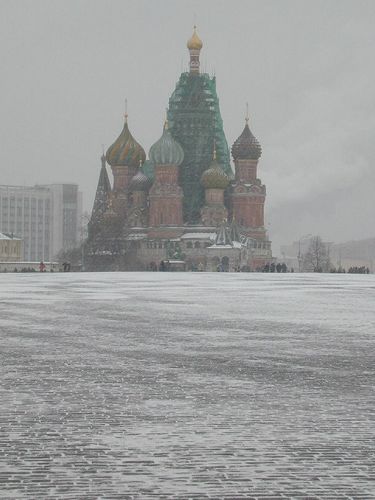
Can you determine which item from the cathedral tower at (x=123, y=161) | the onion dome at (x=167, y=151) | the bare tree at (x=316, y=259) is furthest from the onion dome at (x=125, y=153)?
the bare tree at (x=316, y=259)

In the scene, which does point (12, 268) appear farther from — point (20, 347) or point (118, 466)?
point (118, 466)

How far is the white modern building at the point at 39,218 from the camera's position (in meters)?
188

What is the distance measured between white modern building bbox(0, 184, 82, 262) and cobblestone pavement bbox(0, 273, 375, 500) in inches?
6894

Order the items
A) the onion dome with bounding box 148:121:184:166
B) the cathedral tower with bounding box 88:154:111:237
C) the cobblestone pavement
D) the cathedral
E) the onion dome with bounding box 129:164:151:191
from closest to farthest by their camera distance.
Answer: the cobblestone pavement → the cathedral → the onion dome with bounding box 148:121:184:166 → the onion dome with bounding box 129:164:151:191 → the cathedral tower with bounding box 88:154:111:237

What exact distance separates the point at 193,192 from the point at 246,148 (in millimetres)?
8907

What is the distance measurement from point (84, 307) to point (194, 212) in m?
103

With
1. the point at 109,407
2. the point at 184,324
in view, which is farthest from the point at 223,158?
the point at 109,407

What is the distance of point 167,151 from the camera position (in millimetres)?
120750

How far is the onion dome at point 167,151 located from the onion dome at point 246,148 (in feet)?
28.0

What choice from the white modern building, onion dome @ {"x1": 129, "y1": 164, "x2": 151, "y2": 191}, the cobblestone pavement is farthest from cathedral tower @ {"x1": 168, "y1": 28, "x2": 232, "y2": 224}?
the cobblestone pavement

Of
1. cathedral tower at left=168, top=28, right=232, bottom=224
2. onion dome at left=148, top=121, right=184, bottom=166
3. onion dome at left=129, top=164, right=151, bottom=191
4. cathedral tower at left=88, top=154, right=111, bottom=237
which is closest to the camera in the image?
onion dome at left=148, top=121, right=184, bottom=166

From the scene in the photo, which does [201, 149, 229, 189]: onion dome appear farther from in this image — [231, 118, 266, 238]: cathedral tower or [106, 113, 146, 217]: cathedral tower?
[106, 113, 146, 217]: cathedral tower

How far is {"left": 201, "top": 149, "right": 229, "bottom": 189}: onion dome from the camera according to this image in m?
120

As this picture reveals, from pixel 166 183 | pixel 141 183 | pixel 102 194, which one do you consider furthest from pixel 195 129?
pixel 102 194
